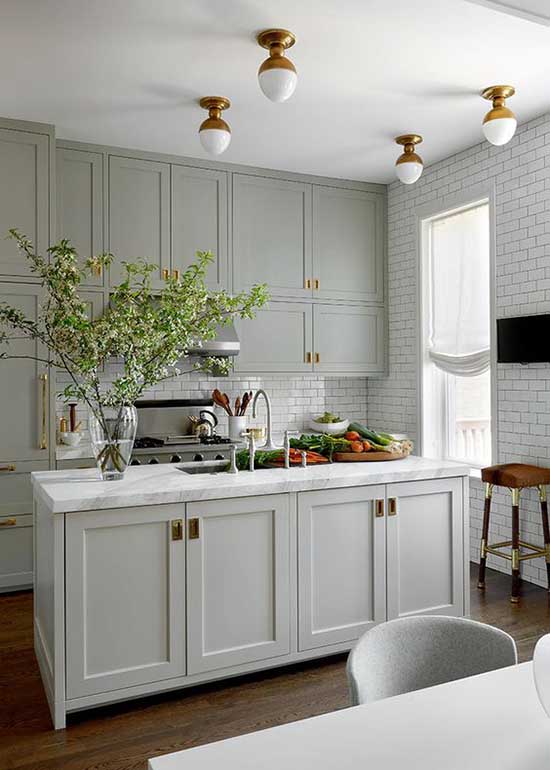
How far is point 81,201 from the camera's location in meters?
4.65

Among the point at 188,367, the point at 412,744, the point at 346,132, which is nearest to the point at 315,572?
the point at 412,744

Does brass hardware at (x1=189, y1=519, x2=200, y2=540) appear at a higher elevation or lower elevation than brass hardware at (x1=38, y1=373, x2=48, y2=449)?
lower

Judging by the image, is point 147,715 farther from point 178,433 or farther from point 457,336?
point 457,336

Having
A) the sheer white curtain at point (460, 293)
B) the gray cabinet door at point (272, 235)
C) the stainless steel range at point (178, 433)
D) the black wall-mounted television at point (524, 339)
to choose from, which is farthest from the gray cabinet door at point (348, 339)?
the black wall-mounted television at point (524, 339)

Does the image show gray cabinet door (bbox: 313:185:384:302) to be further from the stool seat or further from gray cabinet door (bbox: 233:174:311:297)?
the stool seat

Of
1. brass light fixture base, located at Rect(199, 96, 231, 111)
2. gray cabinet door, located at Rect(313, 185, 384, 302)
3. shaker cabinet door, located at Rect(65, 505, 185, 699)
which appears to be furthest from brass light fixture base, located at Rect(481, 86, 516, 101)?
shaker cabinet door, located at Rect(65, 505, 185, 699)

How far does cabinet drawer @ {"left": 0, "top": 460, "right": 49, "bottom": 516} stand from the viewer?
4.16 meters

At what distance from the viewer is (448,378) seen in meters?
5.21

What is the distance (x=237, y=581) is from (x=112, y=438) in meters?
0.80

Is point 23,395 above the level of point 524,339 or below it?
below

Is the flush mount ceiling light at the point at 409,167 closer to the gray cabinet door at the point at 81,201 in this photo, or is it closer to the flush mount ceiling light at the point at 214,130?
the flush mount ceiling light at the point at 214,130

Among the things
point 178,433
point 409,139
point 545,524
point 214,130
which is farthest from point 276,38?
point 545,524

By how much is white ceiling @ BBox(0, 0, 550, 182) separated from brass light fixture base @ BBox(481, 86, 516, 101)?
0.16ft

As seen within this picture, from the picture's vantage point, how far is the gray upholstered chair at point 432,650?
4.96ft
